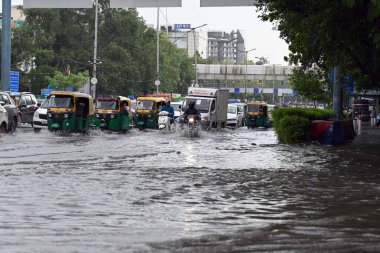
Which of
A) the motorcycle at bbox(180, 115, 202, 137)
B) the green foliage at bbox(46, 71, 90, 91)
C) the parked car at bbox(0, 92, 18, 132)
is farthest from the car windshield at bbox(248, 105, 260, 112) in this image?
the parked car at bbox(0, 92, 18, 132)

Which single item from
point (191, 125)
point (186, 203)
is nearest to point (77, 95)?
point (191, 125)

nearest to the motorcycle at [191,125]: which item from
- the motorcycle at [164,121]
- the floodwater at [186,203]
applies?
the motorcycle at [164,121]

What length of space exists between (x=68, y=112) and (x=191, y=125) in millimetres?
5500

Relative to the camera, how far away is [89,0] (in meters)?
38.0

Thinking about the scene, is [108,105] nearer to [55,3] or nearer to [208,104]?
[55,3]

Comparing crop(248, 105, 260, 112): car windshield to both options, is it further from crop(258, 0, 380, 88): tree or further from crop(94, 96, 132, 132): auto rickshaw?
crop(258, 0, 380, 88): tree

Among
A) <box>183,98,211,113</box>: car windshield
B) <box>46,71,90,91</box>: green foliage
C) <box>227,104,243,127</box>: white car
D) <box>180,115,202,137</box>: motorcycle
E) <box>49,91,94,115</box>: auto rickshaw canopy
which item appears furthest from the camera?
<box>46,71,90,91</box>: green foliage

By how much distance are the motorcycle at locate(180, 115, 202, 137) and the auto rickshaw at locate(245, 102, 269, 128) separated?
21.7m

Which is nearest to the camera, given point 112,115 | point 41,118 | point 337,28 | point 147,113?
point 337,28

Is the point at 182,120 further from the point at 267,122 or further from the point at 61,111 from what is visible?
the point at 267,122

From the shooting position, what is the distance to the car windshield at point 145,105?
44969 millimetres

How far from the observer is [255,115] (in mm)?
58156

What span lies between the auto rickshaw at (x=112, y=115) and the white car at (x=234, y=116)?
52.5 feet

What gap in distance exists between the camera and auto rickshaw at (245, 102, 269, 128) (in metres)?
58.1
